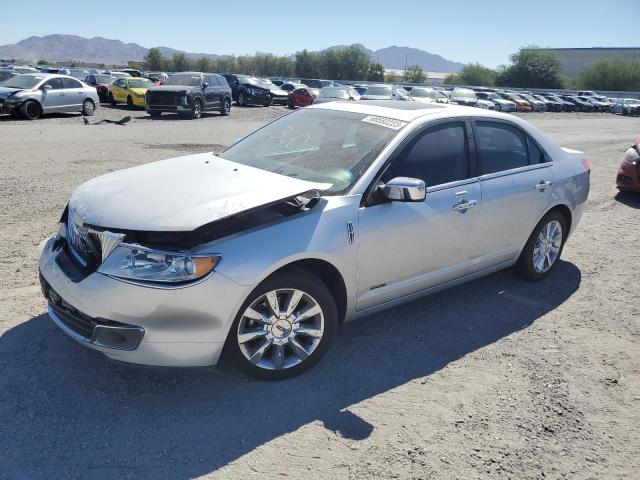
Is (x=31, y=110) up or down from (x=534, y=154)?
down

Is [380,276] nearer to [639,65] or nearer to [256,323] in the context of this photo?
[256,323]

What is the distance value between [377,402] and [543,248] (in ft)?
9.27

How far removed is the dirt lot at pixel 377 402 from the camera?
2801mm

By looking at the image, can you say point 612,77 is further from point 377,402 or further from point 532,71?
point 377,402

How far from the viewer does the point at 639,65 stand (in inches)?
3521

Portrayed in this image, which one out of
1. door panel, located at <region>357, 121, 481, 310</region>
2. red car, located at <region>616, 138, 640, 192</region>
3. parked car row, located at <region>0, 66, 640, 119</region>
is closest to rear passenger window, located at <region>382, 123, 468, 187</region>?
door panel, located at <region>357, 121, 481, 310</region>

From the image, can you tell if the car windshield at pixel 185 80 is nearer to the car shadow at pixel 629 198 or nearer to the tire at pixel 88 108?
the tire at pixel 88 108

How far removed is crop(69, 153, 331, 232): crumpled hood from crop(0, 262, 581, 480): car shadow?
32.4 inches

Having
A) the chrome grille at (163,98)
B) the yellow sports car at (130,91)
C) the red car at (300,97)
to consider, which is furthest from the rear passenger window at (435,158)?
the red car at (300,97)

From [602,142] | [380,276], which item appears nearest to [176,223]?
[380,276]

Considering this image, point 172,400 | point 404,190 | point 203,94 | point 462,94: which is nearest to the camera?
point 172,400

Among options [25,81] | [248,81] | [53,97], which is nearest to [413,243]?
[53,97]

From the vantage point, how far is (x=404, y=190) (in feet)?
11.8

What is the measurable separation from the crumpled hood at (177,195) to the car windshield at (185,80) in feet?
63.9
